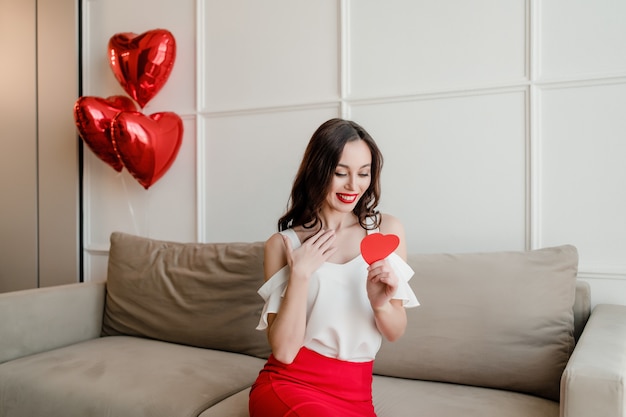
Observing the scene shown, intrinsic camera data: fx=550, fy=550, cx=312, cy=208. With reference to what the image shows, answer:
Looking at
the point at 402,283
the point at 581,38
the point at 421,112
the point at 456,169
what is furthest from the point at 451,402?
the point at 581,38

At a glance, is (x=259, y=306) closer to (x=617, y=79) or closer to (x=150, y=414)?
(x=150, y=414)

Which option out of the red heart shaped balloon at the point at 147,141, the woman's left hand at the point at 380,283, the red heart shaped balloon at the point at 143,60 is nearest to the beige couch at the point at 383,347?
the woman's left hand at the point at 380,283

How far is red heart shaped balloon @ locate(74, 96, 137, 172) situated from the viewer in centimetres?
272

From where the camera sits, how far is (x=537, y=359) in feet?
5.55

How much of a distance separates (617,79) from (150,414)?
76.0 inches

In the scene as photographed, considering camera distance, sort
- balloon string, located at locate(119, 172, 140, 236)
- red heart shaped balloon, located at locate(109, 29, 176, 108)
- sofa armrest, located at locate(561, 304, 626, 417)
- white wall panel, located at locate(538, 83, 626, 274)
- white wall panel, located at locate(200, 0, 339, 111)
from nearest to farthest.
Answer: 1. sofa armrest, located at locate(561, 304, 626, 417)
2. white wall panel, located at locate(538, 83, 626, 274)
3. white wall panel, located at locate(200, 0, 339, 111)
4. red heart shaped balloon, located at locate(109, 29, 176, 108)
5. balloon string, located at locate(119, 172, 140, 236)

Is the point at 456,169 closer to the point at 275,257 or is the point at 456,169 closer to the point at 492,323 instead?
the point at 492,323

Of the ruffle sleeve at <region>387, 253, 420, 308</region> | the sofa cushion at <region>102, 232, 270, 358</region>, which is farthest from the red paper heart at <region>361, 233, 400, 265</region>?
the sofa cushion at <region>102, 232, 270, 358</region>

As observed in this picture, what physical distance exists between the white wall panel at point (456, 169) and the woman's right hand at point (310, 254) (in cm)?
86

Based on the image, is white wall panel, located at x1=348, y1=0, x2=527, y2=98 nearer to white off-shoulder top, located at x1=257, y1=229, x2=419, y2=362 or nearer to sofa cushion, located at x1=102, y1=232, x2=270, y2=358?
sofa cushion, located at x1=102, y1=232, x2=270, y2=358

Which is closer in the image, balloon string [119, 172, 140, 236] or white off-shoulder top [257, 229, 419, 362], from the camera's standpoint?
white off-shoulder top [257, 229, 419, 362]

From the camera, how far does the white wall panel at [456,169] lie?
2129mm

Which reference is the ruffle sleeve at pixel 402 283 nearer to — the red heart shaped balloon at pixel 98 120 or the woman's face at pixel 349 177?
the woman's face at pixel 349 177

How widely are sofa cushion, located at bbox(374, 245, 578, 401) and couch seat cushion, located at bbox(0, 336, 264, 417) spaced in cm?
58
